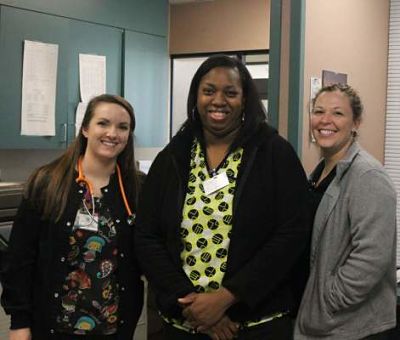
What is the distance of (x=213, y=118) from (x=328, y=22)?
41.7 inches

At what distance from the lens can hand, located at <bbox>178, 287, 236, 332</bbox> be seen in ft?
5.20

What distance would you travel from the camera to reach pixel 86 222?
5.83 feet

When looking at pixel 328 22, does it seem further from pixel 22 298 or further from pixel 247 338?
pixel 22 298

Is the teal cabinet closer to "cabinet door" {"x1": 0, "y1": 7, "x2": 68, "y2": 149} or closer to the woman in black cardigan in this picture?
"cabinet door" {"x1": 0, "y1": 7, "x2": 68, "y2": 149}

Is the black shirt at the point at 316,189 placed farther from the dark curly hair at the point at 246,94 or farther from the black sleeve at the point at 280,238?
the dark curly hair at the point at 246,94

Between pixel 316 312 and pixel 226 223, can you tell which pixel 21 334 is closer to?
pixel 226 223

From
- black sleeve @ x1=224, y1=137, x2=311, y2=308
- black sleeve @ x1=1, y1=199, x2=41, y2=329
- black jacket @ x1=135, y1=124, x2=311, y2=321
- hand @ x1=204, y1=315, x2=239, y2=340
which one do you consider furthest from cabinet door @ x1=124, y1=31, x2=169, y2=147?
hand @ x1=204, y1=315, x2=239, y2=340

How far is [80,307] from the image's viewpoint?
177 centimetres

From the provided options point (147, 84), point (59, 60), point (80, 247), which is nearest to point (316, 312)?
point (80, 247)

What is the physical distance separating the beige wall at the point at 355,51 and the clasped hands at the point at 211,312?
934mm

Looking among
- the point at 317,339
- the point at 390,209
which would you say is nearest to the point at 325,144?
the point at 390,209

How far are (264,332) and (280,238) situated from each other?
0.29 m

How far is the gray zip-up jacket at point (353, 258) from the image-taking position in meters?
1.59

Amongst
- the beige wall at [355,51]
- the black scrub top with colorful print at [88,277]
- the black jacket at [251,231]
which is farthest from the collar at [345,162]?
the black scrub top with colorful print at [88,277]
